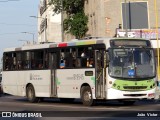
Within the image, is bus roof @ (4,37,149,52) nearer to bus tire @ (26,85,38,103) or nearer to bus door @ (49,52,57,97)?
bus door @ (49,52,57,97)

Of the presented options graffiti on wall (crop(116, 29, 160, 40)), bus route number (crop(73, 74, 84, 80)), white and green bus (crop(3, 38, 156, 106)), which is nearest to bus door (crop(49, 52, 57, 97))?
white and green bus (crop(3, 38, 156, 106))

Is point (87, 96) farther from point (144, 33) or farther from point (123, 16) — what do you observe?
point (123, 16)

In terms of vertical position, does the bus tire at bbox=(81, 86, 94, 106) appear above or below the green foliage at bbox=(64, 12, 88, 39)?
below

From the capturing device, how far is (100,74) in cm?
2345

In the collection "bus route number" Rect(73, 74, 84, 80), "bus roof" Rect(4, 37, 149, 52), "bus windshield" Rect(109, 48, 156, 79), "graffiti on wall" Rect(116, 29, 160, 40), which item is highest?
"graffiti on wall" Rect(116, 29, 160, 40)

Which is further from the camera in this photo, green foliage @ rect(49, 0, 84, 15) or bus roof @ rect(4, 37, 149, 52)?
green foliage @ rect(49, 0, 84, 15)

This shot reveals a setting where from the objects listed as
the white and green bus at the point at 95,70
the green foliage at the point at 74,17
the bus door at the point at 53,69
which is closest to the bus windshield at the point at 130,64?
the white and green bus at the point at 95,70

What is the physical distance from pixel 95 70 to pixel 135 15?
36.0m

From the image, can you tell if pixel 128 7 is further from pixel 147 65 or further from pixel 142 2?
pixel 147 65

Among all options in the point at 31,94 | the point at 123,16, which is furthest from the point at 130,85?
the point at 123,16

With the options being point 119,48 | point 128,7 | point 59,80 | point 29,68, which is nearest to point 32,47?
point 29,68

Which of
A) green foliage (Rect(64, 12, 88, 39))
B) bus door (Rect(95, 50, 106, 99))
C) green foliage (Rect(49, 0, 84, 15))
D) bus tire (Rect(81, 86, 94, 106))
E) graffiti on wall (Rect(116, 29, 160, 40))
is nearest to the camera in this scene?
bus door (Rect(95, 50, 106, 99))

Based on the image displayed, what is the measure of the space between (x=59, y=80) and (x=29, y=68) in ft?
10.0

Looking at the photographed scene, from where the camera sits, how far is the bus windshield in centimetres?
2298
